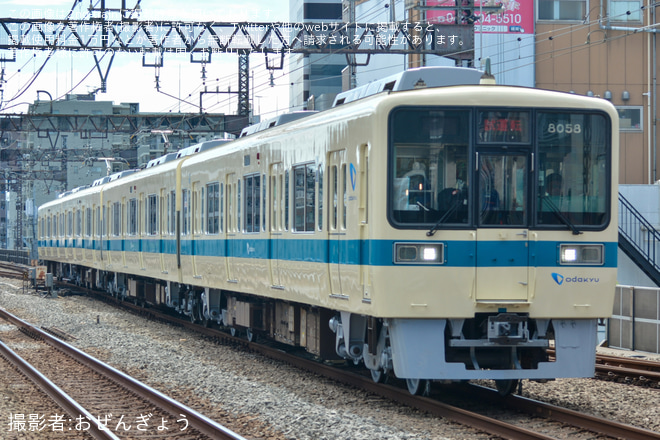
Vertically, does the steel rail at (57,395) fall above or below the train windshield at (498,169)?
below

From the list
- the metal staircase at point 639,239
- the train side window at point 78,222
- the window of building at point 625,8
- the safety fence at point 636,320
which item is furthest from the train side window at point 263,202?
the window of building at point 625,8

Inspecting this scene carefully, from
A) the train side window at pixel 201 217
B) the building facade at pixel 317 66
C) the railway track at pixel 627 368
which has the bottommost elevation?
the railway track at pixel 627 368

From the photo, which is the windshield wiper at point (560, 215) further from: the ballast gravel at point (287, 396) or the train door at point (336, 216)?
the train door at point (336, 216)

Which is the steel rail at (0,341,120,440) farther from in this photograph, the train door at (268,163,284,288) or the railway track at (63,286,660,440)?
the train door at (268,163,284,288)

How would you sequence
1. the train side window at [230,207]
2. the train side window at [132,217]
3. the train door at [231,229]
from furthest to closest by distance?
1. the train side window at [132,217]
2. the train side window at [230,207]
3. the train door at [231,229]

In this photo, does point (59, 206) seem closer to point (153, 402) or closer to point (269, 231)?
point (269, 231)

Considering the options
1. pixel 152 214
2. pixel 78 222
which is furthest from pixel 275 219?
pixel 78 222

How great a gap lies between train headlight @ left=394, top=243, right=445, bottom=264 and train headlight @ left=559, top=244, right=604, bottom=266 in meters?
1.14

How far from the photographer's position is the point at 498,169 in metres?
9.27

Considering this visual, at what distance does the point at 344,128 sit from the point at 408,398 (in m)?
2.68

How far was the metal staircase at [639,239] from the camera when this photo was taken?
72.9 feet

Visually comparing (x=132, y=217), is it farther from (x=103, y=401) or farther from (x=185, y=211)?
(x=103, y=401)

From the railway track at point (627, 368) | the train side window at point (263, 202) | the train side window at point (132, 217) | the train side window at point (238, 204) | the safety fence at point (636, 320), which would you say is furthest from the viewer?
the train side window at point (132, 217)

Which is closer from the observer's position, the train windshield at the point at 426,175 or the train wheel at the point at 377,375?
the train windshield at the point at 426,175
